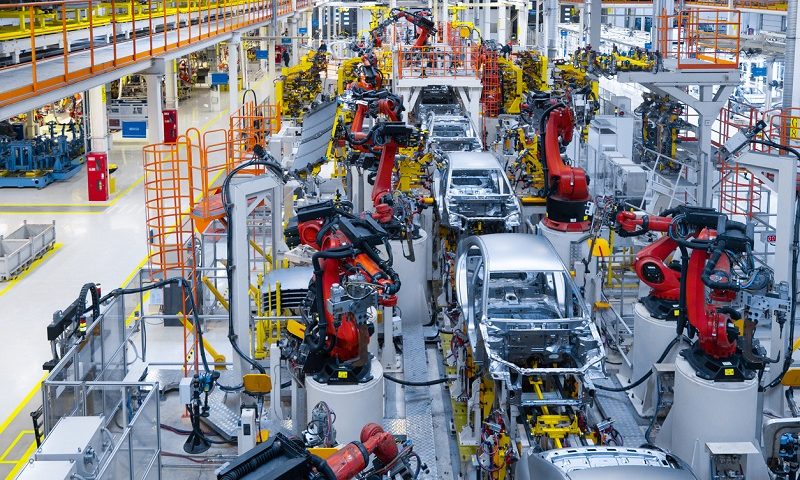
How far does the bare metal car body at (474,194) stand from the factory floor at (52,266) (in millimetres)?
3857

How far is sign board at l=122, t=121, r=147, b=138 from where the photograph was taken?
2005cm

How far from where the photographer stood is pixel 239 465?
14.4ft

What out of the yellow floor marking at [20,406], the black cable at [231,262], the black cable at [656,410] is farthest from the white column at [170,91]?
the black cable at [656,410]

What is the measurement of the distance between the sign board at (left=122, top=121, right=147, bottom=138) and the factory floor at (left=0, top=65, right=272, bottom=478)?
1.04m

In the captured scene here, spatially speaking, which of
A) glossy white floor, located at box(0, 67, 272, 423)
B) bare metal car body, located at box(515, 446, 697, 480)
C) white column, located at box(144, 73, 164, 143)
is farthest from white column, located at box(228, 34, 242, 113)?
bare metal car body, located at box(515, 446, 697, 480)

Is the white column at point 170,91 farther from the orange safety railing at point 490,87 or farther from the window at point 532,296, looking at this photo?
the window at point 532,296

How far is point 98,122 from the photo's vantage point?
18641mm

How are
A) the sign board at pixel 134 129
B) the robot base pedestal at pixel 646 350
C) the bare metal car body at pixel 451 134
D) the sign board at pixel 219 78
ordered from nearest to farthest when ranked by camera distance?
the robot base pedestal at pixel 646 350, the bare metal car body at pixel 451 134, the sign board at pixel 134 129, the sign board at pixel 219 78

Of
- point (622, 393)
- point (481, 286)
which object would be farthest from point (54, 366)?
point (622, 393)

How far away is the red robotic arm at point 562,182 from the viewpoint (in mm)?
12500

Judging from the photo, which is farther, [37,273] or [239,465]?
[37,273]

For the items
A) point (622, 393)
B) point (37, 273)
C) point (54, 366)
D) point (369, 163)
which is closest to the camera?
point (54, 366)

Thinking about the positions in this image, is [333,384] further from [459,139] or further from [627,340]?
[459,139]

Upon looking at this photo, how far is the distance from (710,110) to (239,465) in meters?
10.4
